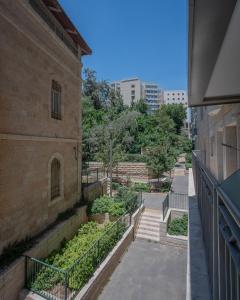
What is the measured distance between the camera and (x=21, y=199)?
22.1 ft

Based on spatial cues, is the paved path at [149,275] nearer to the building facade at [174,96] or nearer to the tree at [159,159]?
the tree at [159,159]

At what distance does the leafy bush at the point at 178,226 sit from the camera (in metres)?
10.8

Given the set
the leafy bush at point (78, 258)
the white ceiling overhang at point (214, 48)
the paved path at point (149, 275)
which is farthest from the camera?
the paved path at point (149, 275)

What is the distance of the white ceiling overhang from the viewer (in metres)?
1.29

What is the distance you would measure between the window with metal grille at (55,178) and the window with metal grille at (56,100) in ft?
6.47

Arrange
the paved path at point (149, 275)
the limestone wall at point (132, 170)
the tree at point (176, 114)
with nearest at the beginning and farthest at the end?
the paved path at point (149, 275)
the limestone wall at point (132, 170)
the tree at point (176, 114)

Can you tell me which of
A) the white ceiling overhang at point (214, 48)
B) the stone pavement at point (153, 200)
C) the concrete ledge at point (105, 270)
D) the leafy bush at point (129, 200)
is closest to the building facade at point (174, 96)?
the stone pavement at point (153, 200)

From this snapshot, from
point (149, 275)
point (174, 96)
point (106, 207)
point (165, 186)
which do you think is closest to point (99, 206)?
point (106, 207)

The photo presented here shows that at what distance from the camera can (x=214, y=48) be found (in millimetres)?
1769

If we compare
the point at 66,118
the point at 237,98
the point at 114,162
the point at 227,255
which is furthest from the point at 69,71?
the point at 114,162

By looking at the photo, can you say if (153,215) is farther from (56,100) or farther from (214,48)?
(214,48)

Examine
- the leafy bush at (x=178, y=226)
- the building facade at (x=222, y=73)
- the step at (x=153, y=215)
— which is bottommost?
the leafy bush at (x=178, y=226)

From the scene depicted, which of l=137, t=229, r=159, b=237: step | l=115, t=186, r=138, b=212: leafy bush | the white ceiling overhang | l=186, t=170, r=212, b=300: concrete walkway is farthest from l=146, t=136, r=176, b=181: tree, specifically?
the white ceiling overhang

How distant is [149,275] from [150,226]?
374 centimetres
